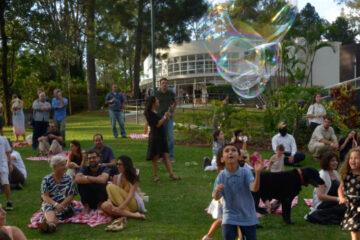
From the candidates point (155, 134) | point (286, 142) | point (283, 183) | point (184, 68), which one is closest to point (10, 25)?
point (184, 68)

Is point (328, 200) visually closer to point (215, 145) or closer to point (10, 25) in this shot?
point (215, 145)

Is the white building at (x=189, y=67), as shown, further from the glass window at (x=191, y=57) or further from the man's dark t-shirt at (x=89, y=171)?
the man's dark t-shirt at (x=89, y=171)

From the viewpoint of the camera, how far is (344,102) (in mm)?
14117

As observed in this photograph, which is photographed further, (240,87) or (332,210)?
(240,87)

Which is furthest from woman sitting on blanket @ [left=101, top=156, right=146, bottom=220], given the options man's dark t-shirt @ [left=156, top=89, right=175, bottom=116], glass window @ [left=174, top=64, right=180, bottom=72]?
glass window @ [left=174, top=64, right=180, bottom=72]

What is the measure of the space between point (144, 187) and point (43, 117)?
576 cm

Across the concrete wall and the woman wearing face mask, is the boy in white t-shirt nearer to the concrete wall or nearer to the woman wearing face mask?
the woman wearing face mask

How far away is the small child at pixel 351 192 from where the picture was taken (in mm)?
4488

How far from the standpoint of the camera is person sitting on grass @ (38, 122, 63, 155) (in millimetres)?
11648

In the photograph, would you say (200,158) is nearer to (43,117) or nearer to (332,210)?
(43,117)

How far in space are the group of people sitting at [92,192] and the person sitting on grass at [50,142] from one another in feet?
18.1

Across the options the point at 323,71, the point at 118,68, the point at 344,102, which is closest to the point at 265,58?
the point at 344,102

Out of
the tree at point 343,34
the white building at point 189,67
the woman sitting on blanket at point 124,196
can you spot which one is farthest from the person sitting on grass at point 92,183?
the tree at point 343,34

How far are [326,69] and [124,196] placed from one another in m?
34.9
